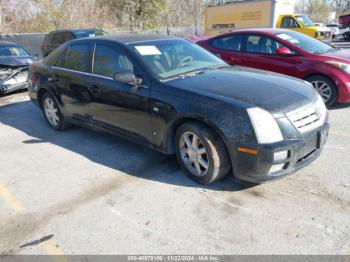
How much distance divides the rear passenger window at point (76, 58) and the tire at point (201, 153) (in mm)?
1888

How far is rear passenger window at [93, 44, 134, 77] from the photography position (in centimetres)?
394

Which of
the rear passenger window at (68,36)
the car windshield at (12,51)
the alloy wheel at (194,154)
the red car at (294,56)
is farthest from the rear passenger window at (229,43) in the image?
the rear passenger window at (68,36)

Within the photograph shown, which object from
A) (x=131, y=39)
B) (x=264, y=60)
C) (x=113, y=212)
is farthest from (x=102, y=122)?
(x=264, y=60)

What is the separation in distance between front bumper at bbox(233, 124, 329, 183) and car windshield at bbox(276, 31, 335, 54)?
12.3ft

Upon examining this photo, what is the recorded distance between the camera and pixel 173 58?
13.3 feet

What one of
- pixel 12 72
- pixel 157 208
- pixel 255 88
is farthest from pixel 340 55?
pixel 12 72

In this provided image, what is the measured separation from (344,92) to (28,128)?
583 cm

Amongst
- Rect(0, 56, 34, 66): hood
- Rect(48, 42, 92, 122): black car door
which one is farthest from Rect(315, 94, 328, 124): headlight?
Rect(0, 56, 34, 66): hood

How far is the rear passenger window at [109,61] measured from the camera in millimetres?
3941

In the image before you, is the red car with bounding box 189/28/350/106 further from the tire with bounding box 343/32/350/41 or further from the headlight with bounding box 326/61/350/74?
the tire with bounding box 343/32/350/41

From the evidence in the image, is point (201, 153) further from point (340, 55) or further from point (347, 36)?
point (347, 36)

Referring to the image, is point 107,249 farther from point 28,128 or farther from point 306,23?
point 306,23

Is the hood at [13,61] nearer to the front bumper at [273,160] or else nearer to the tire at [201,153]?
the tire at [201,153]

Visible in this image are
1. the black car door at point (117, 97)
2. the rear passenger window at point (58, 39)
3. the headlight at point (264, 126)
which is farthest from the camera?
the rear passenger window at point (58, 39)
